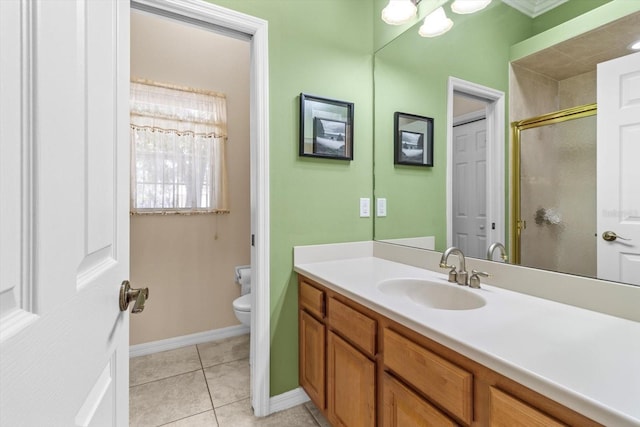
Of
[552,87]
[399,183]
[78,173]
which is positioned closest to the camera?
[78,173]

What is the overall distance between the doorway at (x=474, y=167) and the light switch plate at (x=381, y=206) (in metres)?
0.43

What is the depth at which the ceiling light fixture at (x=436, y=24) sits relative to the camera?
156cm

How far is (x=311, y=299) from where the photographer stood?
5.08ft

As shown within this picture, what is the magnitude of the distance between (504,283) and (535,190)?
1.32 ft

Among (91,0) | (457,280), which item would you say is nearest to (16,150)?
(91,0)

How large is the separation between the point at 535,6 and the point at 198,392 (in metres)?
2.62

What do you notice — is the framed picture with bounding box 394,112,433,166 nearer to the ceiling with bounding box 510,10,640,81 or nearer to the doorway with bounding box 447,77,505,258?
the doorway with bounding box 447,77,505,258

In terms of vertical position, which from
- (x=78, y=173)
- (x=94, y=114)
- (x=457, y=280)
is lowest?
(x=457, y=280)

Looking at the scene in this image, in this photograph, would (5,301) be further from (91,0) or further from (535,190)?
(535,190)

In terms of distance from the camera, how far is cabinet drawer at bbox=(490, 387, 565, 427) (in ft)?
1.98

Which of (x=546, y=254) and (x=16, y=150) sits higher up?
(x=16, y=150)

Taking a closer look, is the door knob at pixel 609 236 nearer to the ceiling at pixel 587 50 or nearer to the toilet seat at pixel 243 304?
the ceiling at pixel 587 50

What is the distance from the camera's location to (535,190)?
118 cm

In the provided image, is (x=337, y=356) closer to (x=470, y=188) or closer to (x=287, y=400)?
(x=287, y=400)
